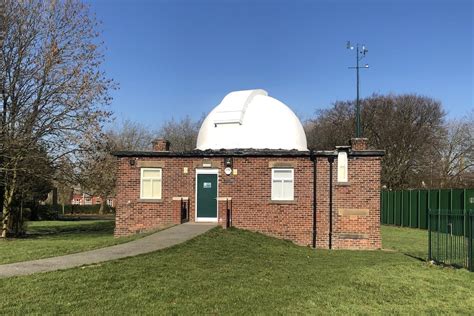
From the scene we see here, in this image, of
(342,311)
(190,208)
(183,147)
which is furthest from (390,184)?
(342,311)

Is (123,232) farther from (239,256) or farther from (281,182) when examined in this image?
(239,256)

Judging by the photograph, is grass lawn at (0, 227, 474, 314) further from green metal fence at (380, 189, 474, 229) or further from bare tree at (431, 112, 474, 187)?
bare tree at (431, 112, 474, 187)

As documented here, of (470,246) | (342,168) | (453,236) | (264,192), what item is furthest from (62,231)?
(470,246)

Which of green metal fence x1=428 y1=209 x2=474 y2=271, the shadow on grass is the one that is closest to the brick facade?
green metal fence x1=428 y1=209 x2=474 y2=271

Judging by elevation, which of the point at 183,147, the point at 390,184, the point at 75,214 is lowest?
the point at 75,214

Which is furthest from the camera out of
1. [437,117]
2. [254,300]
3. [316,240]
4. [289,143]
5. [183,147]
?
[183,147]

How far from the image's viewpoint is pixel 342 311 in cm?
757

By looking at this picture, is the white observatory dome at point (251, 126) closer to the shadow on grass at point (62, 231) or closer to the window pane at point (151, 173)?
the window pane at point (151, 173)

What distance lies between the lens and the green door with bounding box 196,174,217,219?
2022 cm

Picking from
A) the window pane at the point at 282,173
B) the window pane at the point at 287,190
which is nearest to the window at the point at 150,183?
the window pane at the point at 282,173

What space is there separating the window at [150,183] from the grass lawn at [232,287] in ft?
25.1

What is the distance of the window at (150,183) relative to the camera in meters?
20.2

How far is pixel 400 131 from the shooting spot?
45.5 meters

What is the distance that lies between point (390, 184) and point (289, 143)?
2733 cm
